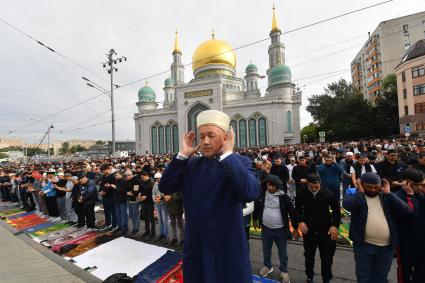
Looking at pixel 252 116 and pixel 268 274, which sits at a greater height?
pixel 252 116

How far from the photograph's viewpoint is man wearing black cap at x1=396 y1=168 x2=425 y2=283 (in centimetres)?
290

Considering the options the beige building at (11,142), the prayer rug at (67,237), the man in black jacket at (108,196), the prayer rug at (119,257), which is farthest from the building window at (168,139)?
the beige building at (11,142)

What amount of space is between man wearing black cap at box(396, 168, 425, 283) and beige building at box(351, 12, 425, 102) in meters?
43.3

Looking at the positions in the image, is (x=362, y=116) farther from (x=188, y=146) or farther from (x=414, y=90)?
Result: (x=188, y=146)

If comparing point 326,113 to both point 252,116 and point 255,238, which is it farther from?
point 255,238

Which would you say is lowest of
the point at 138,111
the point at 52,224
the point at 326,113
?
the point at 52,224

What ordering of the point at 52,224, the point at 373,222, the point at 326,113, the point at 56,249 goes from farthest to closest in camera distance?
the point at 326,113
the point at 52,224
the point at 56,249
the point at 373,222

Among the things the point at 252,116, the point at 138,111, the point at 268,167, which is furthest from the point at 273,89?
the point at 268,167

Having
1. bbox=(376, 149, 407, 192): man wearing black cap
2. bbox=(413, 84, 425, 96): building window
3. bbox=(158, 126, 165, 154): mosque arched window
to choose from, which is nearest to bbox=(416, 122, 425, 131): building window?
bbox=(413, 84, 425, 96): building window

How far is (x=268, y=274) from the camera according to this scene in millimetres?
3959

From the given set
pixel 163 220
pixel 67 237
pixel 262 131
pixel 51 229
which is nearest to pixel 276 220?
pixel 163 220

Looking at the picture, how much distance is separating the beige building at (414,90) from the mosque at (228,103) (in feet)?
42.2

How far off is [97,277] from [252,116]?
1419 inches

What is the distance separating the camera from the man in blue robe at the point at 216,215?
5.18 feet
